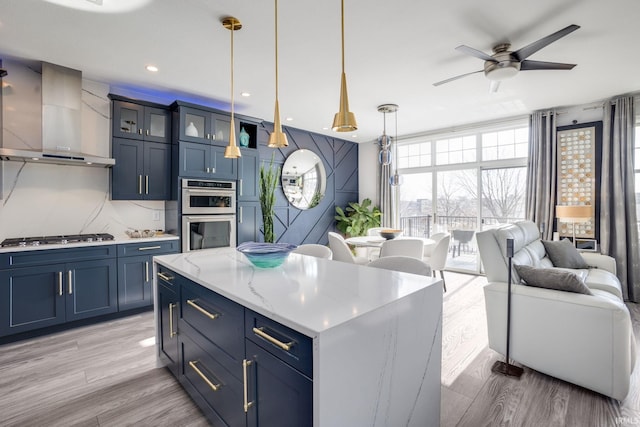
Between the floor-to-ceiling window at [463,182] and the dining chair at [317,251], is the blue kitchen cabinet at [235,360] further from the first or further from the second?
the floor-to-ceiling window at [463,182]

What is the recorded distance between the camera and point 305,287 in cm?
146

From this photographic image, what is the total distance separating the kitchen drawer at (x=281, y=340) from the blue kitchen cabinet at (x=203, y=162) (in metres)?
3.05

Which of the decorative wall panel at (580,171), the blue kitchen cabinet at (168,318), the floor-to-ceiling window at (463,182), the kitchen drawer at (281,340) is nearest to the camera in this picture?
the kitchen drawer at (281,340)

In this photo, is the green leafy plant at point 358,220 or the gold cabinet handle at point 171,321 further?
the green leafy plant at point 358,220

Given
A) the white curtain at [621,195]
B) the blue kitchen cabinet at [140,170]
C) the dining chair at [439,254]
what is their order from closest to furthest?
the blue kitchen cabinet at [140,170] → the white curtain at [621,195] → the dining chair at [439,254]

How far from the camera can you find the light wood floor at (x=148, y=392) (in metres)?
1.80

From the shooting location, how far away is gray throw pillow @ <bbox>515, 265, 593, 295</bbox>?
6.95 feet

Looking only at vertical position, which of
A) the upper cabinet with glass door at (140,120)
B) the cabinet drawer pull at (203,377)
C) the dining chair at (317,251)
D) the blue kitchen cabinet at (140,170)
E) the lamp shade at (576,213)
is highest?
the upper cabinet with glass door at (140,120)

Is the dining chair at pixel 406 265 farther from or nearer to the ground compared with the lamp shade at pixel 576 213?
nearer to the ground

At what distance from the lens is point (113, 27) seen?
7.97 feet

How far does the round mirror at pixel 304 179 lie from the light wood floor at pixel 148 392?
3.47m

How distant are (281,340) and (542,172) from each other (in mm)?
5085

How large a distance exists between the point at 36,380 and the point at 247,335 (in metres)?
2.15

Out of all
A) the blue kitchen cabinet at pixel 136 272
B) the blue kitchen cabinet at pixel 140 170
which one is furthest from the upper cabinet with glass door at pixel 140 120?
the blue kitchen cabinet at pixel 136 272
